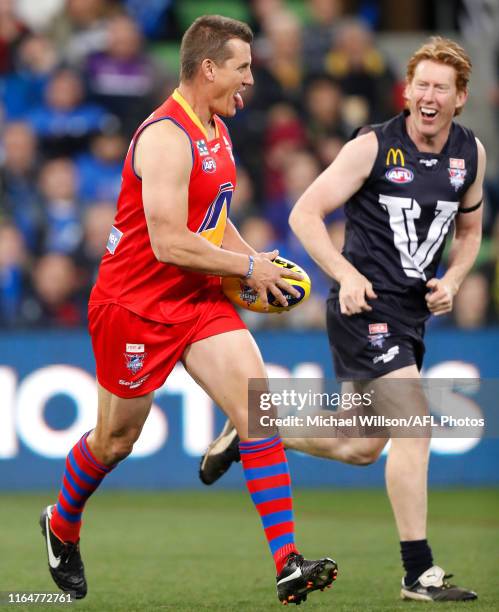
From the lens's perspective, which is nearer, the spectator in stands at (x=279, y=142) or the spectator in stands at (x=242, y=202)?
the spectator in stands at (x=242, y=202)

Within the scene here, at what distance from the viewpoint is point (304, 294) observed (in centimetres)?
555

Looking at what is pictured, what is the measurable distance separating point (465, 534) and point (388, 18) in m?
9.62

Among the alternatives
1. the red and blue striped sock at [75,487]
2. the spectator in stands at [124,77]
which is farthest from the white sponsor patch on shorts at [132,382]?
the spectator in stands at [124,77]

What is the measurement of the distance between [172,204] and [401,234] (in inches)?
53.3

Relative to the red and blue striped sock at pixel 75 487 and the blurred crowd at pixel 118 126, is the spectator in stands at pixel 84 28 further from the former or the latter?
the red and blue striped sock at pixel 75 487

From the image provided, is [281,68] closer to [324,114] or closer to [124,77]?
[324,114]

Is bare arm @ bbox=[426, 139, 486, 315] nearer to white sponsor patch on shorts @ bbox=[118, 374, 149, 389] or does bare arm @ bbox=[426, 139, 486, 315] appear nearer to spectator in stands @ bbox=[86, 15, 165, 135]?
white sponsor patch on shorts @ bbox=[118, 374, 149, 389]

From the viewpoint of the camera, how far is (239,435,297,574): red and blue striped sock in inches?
204

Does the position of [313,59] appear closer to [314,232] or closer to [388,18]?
[388,18]

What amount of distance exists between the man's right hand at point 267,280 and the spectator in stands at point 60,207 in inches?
220

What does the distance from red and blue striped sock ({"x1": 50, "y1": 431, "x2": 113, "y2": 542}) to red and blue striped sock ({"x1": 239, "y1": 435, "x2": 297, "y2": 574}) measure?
81 centimetres

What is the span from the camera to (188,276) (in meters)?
5.47

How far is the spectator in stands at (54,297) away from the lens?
34.6 feet

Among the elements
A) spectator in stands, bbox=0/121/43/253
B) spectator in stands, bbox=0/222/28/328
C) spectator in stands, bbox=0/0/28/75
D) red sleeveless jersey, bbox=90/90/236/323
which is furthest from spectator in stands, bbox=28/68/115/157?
red sleeveless jersey, bbox=90/90/236/323
